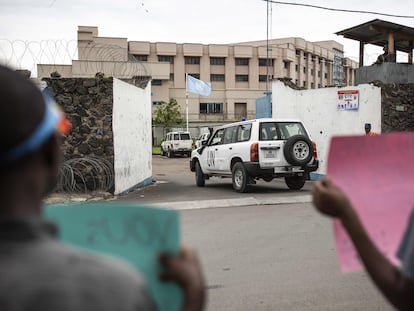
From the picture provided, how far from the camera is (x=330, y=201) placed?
166cm

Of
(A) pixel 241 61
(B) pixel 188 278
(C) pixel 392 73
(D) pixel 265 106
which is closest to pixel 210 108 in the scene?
(A) pixel 241 61

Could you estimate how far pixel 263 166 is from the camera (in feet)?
38.6

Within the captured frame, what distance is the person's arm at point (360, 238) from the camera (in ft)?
5.37

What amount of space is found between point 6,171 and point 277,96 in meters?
17.0

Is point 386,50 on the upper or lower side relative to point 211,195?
upper

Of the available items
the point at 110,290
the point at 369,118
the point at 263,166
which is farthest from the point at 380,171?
the point at 369,118

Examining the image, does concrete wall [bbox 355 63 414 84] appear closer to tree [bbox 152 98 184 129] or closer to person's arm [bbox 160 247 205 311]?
person's arm [bbox 160 247 205 311]

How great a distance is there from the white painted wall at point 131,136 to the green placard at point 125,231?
1090 cm

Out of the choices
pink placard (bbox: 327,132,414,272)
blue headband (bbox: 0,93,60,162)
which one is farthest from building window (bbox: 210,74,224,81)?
blue headband (bbox: 0,93,60,162)

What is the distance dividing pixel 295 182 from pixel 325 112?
11.5 ft

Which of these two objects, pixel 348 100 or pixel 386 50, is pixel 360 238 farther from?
pixel 386 50

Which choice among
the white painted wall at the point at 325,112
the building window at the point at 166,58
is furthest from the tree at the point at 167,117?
the white painted wall at the point at 325,112

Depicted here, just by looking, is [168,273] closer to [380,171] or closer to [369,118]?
[380,171]

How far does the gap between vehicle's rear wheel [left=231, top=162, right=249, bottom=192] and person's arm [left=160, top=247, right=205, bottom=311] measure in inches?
421
